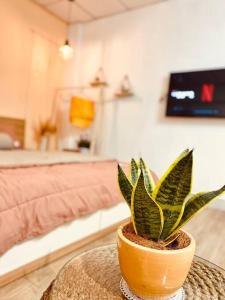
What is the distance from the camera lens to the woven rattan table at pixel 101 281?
1.89 feet

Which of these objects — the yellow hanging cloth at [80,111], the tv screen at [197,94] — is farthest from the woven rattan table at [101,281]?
the yellow hanging cloth at [80,111]

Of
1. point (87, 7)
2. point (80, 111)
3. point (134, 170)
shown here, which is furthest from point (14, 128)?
point (134, 170)

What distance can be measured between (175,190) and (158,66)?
3.04 metres

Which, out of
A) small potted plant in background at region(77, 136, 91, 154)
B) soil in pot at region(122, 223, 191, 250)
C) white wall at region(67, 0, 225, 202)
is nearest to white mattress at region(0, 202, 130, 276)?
soil in pot at region(122, 223, 191, 250)

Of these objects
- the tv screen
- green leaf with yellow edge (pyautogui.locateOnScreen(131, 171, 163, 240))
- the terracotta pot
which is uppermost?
the tv screen

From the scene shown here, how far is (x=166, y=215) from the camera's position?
0.58 metres

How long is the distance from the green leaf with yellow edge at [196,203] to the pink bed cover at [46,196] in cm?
87

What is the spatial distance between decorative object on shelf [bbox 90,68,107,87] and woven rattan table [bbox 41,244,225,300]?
3.23 m

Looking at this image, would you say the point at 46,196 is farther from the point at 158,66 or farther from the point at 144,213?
the point at 158,66

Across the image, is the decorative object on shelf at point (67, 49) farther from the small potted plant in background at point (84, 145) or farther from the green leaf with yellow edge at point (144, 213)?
the green leaf with yellow edge at point (144, 213)

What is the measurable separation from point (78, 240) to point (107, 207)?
321 mm

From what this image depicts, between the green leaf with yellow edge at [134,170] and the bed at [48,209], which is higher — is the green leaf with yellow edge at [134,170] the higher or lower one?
the higher one

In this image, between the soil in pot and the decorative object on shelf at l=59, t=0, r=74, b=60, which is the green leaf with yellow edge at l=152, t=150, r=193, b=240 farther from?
the decorative object on shelf at l=59, t=0, r=74, b=60

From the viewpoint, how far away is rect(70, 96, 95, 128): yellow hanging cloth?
3561 mm
